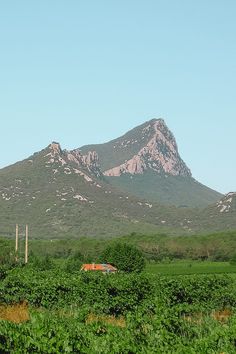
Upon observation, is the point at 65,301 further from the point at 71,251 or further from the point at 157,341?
the point at 71,251

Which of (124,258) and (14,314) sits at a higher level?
(124,258)

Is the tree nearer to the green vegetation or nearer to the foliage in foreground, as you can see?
the green vegetation

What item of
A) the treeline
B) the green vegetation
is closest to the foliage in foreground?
the green vegetation

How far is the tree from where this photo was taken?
295 feet

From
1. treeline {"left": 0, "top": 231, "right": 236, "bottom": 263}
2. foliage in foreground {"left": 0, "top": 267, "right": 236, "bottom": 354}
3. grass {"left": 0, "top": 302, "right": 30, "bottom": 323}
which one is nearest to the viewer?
foliage in foreground {"left": 0, "top": 267, "right": 236, "bottom": 354}

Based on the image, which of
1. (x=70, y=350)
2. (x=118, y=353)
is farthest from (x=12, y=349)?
(x=118, y=353)

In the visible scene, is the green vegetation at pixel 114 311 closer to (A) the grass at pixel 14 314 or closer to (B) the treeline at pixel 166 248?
(A) the grass at pixel 14 314

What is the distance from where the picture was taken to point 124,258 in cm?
9031

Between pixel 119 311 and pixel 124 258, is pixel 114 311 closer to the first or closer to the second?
pixel 119 311

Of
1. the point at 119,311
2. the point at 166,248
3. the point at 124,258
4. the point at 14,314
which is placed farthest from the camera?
the point at 166,248

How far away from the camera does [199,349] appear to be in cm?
1277

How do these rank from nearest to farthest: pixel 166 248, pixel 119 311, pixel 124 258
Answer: pixel 119 311 < pixel 124 258 < pixel 166 248

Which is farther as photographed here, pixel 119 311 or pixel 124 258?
pixel 124 258

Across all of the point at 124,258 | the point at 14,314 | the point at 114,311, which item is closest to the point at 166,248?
the point at 124,258
